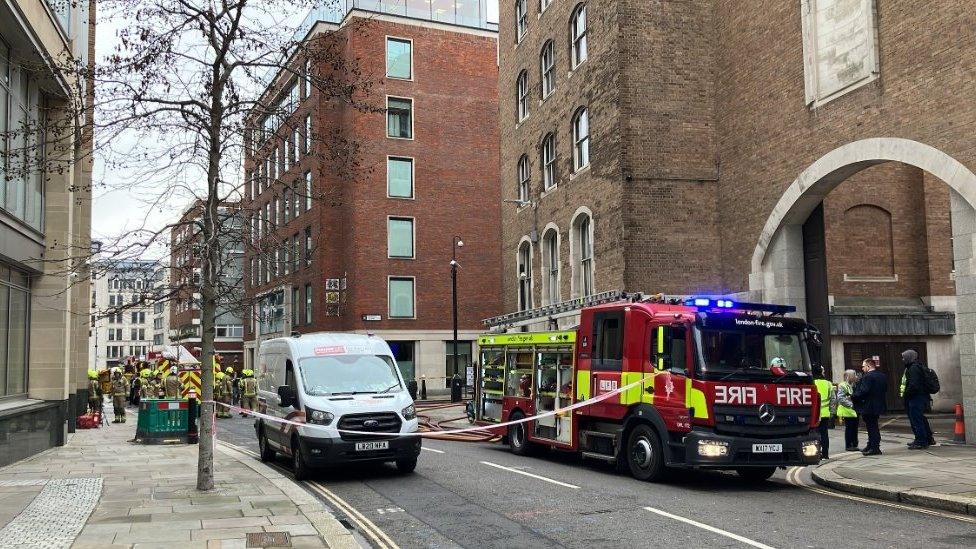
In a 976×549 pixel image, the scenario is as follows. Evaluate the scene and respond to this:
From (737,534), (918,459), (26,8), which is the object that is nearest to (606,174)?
(918,459)

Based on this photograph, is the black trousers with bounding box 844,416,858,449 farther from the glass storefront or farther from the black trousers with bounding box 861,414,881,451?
the glass storefront

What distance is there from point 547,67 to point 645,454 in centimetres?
2098

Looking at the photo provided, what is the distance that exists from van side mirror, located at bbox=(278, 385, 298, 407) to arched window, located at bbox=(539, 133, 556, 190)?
18.4 metres

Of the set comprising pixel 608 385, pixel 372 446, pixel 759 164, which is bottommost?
pixel 372 446

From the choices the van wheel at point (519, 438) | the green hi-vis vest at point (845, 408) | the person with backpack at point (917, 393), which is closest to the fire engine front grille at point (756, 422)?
the green hi-vis vest at point (845, 408)

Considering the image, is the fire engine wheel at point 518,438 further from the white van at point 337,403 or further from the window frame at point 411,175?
the window frame at point 411,175

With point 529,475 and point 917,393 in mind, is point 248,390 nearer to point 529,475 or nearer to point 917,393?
point 529,475

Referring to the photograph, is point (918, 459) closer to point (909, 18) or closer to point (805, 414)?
point (805, 414)

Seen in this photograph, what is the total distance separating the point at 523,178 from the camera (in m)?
33.4

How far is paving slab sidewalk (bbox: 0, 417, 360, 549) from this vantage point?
322 inches

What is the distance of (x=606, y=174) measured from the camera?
82.8 ft

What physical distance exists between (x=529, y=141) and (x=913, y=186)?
43.4 feet

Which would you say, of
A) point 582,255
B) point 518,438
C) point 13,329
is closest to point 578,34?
point 582,255

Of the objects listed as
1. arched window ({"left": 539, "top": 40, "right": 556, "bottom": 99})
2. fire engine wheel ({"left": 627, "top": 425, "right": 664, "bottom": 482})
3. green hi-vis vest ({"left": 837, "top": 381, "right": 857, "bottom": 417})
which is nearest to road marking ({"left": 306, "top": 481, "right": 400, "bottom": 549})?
fire engine wheel ({"left": 627, "top": 425, "right": 664, "bottom": 482})
